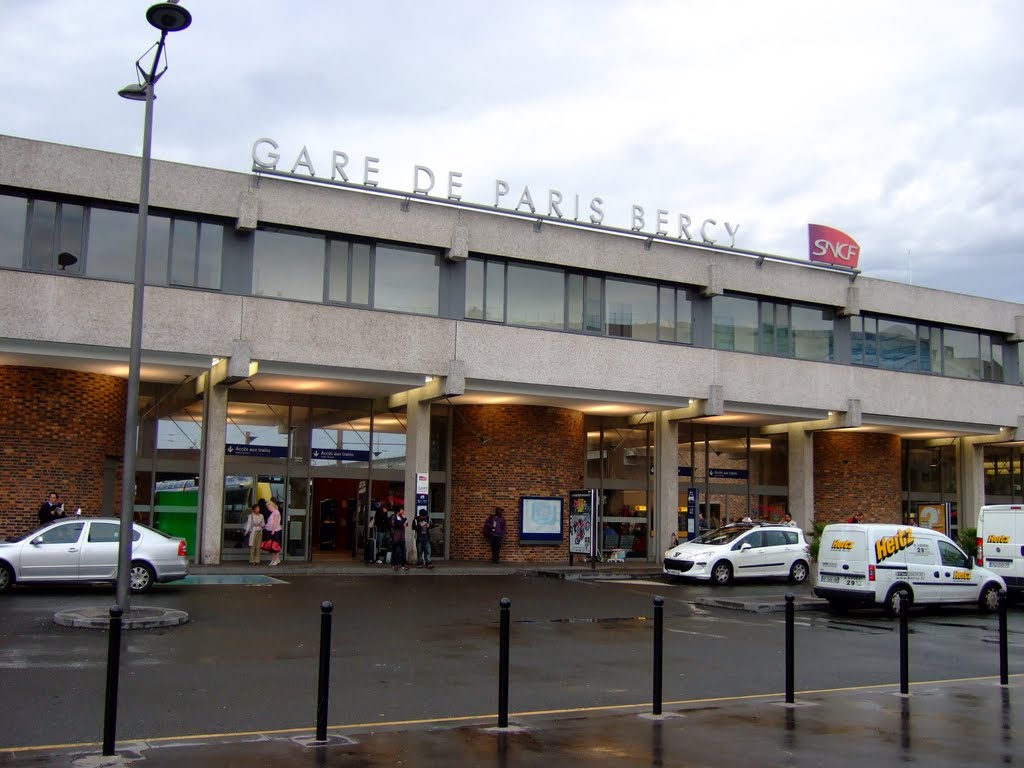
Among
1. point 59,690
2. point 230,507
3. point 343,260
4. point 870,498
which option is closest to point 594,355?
point 343,260

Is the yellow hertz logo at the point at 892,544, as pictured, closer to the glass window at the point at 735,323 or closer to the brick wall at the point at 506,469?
the brick wall at the point at 506,469

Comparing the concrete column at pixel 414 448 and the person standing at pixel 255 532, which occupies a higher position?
the concrete column at pixel 414 448

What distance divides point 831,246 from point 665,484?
10.4 m

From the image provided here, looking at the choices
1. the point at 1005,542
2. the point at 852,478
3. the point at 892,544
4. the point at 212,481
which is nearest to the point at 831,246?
the point at 852,478

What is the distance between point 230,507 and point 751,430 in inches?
731

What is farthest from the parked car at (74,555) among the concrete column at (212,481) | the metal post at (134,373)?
the concrete column at (212,481)

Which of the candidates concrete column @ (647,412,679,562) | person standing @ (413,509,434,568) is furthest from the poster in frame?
person standing @ (413,509,434,568)

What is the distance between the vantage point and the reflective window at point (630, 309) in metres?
31.4

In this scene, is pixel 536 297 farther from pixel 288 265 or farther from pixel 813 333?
pixel 813 333

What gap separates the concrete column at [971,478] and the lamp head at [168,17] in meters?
34.8

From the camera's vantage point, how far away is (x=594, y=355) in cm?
3038

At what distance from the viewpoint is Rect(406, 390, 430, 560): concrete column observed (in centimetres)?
2875

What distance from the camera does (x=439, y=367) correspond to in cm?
2800

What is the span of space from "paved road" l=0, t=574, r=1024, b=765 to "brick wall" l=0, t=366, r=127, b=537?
6.60m
